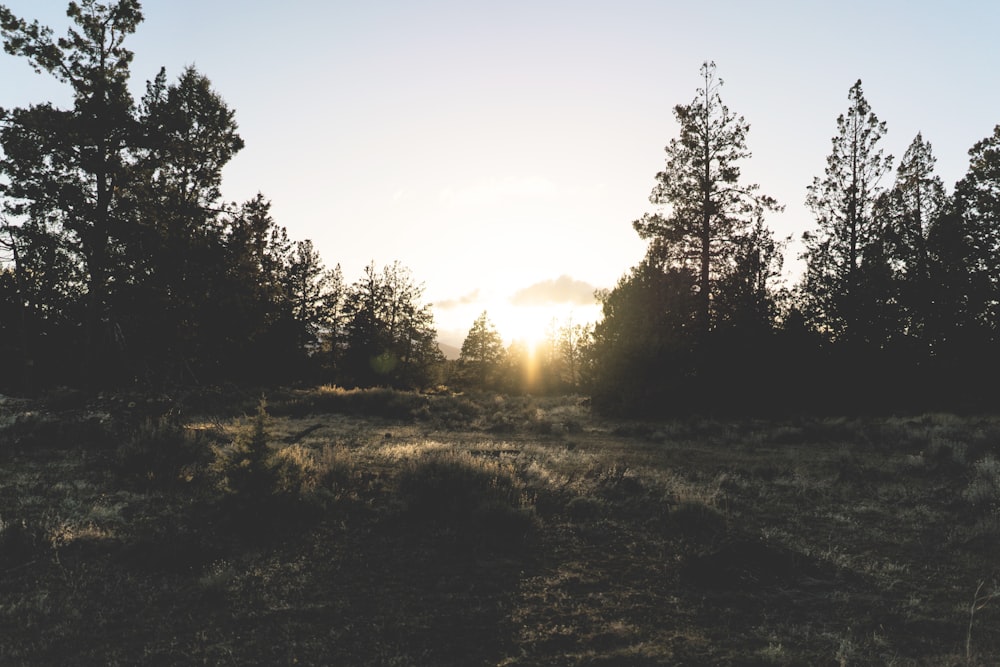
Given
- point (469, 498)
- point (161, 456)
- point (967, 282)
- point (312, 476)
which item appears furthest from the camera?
point (967, 282)

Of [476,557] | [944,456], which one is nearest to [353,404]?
[476,557]

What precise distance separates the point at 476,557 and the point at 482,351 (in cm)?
6181

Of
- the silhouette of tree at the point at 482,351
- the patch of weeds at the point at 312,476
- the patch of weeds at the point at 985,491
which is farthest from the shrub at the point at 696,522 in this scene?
the silhouette of tree at the point at 482,351

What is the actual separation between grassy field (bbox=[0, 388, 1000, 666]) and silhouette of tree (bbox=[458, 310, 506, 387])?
2111 inches

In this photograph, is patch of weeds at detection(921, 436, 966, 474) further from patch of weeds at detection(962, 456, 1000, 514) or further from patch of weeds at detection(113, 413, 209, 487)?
patch of weeds at detection(113, 413, 209, 487)

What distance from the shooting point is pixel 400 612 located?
5.62 metres

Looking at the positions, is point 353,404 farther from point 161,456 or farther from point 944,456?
point 944,456

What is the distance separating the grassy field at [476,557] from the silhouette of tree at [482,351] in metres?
53.6

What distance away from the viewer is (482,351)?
226 ft

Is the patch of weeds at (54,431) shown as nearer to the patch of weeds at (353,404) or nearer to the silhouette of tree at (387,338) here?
the patch of weeds at (353,404)

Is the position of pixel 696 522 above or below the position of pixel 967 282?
below

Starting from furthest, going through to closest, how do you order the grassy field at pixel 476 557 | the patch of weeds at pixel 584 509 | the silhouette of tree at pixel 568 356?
the silhouette of tree at pixel 568 356
the patch of weeds at pixel 584 509
the grassy field at pixel 476 557

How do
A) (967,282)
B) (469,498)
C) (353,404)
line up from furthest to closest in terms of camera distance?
Result: (967,282)
(353,404)
(469,498)

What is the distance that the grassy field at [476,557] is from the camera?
4.98 m
